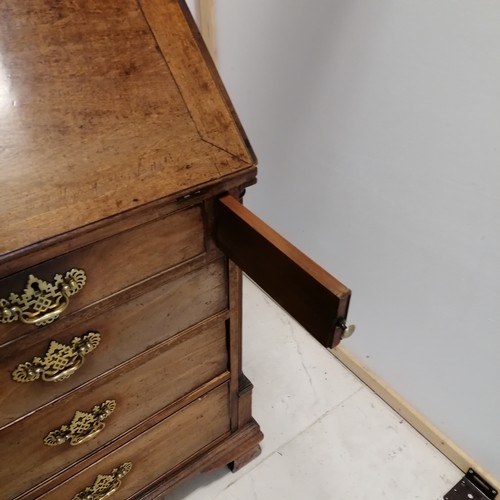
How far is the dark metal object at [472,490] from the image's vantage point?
3.38 feet

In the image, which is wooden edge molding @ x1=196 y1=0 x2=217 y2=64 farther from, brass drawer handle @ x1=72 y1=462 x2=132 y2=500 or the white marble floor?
brass drawer handle @ x1=72 y1=462 x2=132 y2=500

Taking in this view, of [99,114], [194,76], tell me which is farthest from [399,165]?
[99,114]

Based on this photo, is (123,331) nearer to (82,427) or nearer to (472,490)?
(82,427)

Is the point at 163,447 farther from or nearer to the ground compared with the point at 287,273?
nearer to the ground

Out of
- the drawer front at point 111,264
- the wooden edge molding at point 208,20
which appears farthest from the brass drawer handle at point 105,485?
the wooden edge molding at point 208,20

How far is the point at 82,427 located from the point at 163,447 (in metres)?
0.23

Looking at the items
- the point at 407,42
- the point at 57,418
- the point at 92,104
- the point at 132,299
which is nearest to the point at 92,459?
the point at 57,418

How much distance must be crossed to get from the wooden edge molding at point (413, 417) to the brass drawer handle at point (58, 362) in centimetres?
87

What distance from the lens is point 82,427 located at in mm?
681

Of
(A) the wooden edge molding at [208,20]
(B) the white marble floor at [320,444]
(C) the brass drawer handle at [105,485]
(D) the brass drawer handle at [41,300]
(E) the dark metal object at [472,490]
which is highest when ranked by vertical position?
(A) the wooden edge molding at [208,20]

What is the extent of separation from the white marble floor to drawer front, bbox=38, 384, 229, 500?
0.62 feet

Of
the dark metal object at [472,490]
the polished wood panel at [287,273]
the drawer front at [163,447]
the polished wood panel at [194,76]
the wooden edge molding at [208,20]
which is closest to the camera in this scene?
the polished wood panel at [287,273]

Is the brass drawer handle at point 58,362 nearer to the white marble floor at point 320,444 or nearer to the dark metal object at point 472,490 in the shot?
the white marble floor at point 320,444

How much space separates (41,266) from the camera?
0.49m
